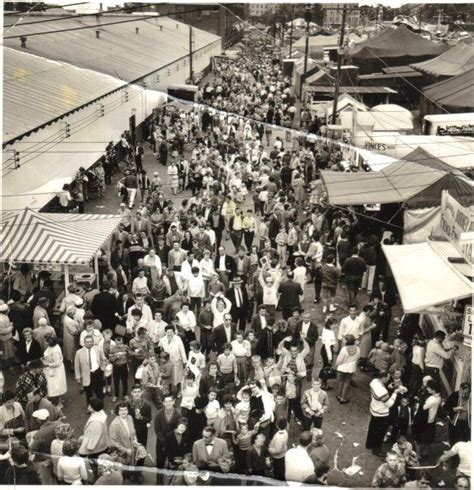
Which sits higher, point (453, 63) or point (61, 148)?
point (453, 63)

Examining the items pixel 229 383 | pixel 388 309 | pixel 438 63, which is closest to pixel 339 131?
pixel 438 63

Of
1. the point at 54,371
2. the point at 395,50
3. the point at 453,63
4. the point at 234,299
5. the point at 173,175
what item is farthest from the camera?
the point at 395,50

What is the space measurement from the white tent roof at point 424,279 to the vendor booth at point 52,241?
509cm

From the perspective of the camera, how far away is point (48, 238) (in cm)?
1088

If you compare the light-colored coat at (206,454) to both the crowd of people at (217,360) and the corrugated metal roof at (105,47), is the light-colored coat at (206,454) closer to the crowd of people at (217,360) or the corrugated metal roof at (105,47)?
the crowd of people at (217,360)

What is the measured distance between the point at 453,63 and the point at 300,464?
91.6ft

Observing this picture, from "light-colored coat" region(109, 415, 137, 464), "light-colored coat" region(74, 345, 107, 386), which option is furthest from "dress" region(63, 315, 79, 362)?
"light-colored coat" region(109, 415, 137, 464)

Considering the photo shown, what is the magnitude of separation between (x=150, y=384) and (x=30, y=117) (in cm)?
824

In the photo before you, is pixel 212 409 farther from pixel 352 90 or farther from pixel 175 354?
pixel 352 90

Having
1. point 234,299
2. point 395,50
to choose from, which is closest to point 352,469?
point 234,299

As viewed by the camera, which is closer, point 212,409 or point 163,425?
point 163,425

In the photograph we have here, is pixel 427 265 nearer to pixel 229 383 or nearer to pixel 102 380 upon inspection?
pixel 229 383

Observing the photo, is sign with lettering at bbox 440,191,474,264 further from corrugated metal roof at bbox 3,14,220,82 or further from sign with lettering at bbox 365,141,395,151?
corrugated metal roof at bbox 3,14,220,82

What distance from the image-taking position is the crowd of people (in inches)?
258
